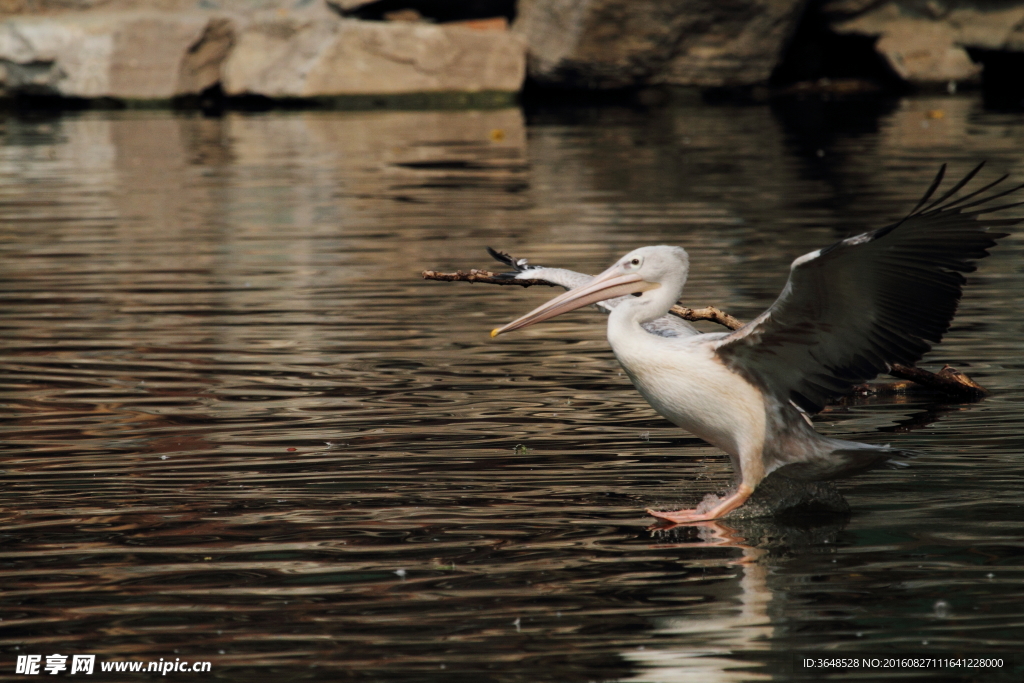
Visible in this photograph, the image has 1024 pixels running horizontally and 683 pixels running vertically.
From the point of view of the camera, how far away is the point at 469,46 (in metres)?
22.7

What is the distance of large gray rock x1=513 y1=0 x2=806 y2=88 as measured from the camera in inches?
882

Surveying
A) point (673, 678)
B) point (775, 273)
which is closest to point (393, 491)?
point (673, 678)

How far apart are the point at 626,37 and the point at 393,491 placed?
19.0 m

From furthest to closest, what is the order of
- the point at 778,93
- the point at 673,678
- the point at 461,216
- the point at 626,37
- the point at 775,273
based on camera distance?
the point at 778,93 → the point at 626,37 → the point at 461,216 → the point at 775,273 → the point at 673,678

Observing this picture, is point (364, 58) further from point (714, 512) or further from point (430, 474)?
point (714, 512)

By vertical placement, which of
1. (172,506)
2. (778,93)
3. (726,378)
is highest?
(726,378)

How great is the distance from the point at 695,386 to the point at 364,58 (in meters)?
19.4

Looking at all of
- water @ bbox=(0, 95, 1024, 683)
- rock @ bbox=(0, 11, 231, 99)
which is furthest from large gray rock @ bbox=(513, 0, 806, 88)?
water @ bbox=(0, 95, 1024, 683)

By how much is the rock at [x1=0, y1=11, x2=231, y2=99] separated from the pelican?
20.1 meters

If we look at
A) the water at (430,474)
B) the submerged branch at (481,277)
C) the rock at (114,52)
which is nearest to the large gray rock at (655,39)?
the rock at (114,52)

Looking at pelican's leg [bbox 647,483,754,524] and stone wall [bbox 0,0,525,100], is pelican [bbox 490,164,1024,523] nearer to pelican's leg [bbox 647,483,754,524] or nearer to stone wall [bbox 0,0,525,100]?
pelican's leg [bbox 647,483,754,524]

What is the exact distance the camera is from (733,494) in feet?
14.9

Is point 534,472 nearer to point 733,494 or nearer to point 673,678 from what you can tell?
point 733,494

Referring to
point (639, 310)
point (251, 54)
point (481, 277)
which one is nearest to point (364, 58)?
point (251, 54)
